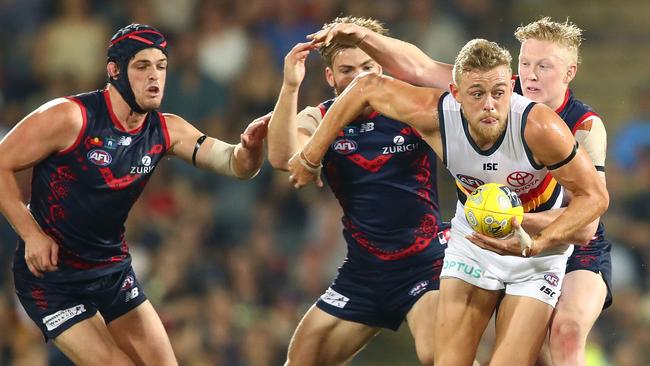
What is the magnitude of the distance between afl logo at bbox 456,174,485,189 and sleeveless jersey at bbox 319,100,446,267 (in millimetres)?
700

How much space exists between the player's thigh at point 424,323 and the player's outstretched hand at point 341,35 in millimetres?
1415

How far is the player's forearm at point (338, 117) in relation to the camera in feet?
18.0

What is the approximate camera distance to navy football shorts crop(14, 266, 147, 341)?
234 inches

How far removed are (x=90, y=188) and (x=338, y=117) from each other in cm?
146

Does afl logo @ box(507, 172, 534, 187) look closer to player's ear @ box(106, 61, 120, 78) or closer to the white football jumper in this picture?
the white football jumper

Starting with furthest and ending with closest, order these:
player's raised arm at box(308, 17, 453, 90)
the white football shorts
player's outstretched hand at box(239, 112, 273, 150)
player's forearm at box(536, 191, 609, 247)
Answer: player's outstretched hand at box(239, 112, 273, 150) → player's raised arm at box(308, 17, 453, 90) → the white football shorts → player's forearm at box(536, 191, 609, 247)

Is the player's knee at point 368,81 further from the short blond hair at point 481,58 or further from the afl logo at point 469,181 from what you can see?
the afl logo at point 469,181

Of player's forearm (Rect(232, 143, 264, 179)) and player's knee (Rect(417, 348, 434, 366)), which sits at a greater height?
player's forearm (Rect(232, 143, 264, 179))

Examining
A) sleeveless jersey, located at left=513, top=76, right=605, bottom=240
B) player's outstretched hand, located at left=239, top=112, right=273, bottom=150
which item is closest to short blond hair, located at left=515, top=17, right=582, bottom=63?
sleeveless jersey, located at left=513, top=76, right=605, bottom=240

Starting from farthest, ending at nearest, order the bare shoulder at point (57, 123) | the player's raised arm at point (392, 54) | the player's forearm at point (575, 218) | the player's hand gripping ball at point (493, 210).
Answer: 1. the bare shoulder at point (57, 123)
2. the player's raised arm at point (392, 54)
3. the player's forearm at point (575, 218)
4. the player's hand gripping ball at point (493, 210)

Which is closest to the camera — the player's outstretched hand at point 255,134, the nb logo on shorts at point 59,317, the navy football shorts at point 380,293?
the nb logo on shorts at point 59,317

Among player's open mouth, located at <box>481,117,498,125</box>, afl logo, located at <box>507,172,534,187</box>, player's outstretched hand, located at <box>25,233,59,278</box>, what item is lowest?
player's outstretched hand, located at <box>25,233,59,278</box>

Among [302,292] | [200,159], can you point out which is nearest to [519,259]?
[200,159]

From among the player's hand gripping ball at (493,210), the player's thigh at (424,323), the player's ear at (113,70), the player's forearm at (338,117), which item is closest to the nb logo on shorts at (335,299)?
the player's thigh at (424,323)
